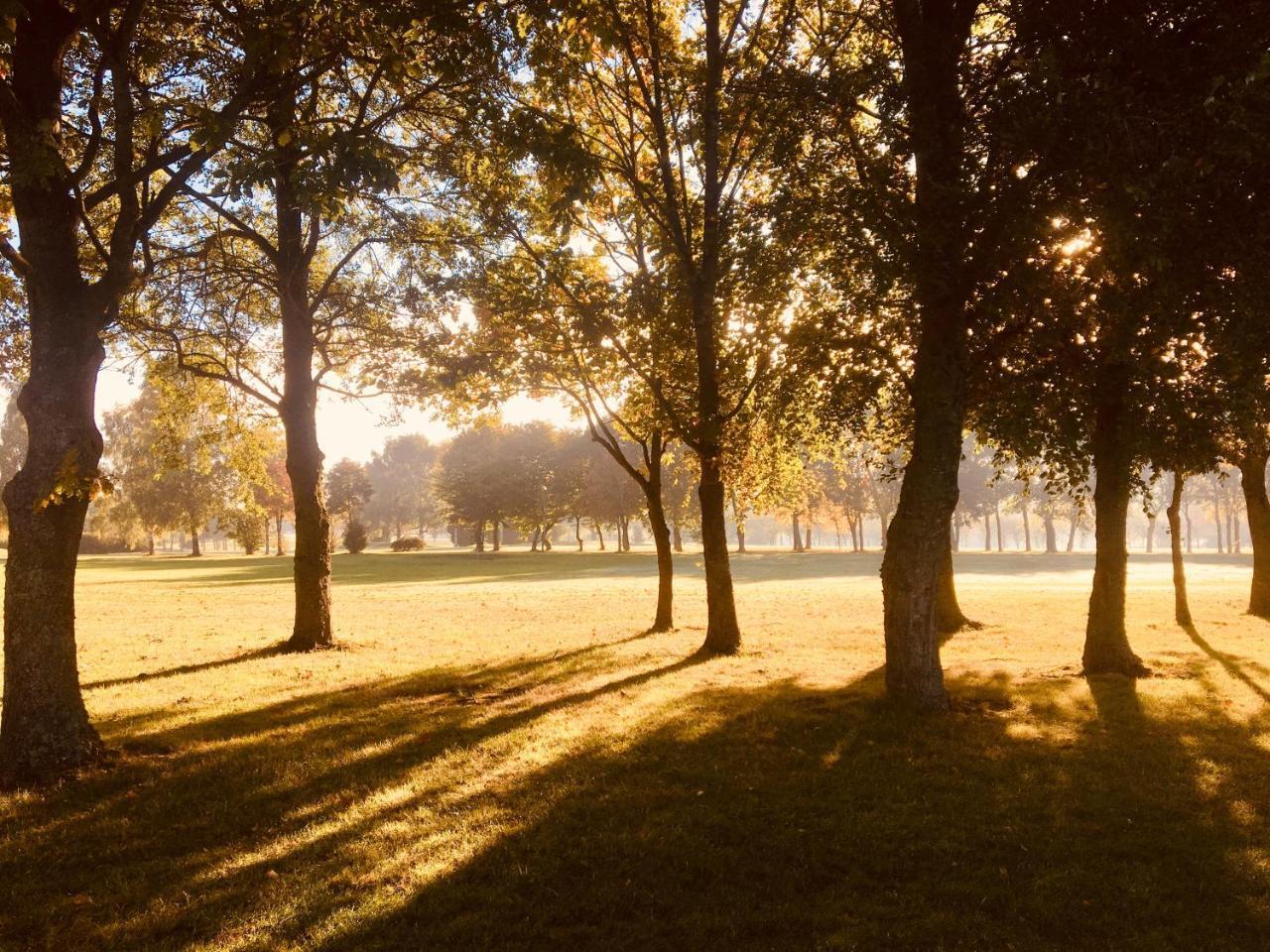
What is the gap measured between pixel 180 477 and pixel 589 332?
65096 millimetres

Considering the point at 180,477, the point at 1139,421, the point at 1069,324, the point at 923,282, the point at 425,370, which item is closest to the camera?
the point at 923,282

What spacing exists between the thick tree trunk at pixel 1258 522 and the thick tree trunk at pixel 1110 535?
24.9 feet

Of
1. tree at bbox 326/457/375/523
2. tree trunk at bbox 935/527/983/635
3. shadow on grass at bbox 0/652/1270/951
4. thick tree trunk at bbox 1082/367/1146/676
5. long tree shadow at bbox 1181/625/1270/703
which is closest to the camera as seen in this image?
shadow on grass at bbox 0/652/1270/951

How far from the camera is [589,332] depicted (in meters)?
16.0

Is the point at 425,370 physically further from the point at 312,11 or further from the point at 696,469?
the point at 312,11

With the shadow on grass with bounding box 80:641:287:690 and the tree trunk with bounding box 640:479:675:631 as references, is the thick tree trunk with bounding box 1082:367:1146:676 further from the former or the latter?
the shadow on grass with bounding box 80:641:287:690

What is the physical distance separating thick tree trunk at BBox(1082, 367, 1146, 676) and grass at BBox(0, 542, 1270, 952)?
2.35ft

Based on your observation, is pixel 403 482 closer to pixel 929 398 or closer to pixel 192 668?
pixel 192 668

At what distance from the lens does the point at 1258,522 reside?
21.9 metres

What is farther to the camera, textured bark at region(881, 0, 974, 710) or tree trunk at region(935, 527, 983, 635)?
tree trunk at region(935, 527, 983, 635)

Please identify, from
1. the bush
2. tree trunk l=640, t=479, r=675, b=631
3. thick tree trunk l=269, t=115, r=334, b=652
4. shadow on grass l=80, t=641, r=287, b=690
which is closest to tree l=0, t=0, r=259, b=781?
shadow on grass l=80, t=641, r=287, b=690

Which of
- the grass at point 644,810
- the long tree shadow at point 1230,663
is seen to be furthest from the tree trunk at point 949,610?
the long tree shadow at point 1230,663

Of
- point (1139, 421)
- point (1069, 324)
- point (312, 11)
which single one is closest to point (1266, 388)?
point (1139, 421)

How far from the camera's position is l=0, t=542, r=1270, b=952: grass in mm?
5277
